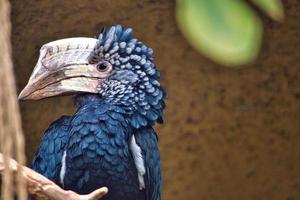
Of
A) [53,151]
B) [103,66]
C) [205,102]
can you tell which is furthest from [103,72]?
[205,102]

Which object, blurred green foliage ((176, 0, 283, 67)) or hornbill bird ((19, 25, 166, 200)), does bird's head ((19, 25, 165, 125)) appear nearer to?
hornbill bird ((19, 25, 166, 200))

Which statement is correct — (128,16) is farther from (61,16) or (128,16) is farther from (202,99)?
(202,99)

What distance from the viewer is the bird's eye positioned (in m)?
2.08

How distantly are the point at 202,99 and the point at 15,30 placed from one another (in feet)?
2.38

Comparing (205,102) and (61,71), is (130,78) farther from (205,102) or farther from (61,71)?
(205,102)

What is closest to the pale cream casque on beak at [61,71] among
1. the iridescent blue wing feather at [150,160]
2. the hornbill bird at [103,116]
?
the hornbill bird at [103,116]

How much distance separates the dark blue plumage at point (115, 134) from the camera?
195cm

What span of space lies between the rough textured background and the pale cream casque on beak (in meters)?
0.87

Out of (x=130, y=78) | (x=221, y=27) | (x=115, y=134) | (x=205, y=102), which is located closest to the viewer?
(x=221, y=27)

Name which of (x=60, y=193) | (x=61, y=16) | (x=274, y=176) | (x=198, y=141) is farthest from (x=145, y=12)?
(x=60, y=193)

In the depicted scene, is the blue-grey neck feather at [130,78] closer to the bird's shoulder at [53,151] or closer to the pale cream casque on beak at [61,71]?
the pale cream casque on beak at [61,71]

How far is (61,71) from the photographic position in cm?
201

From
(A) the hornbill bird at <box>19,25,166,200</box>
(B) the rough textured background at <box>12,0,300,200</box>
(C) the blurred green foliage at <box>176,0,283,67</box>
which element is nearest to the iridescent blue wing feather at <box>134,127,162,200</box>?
(A) the hornbill bird at <box>19,25,166,200</box>

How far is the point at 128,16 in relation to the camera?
293 centimetres
